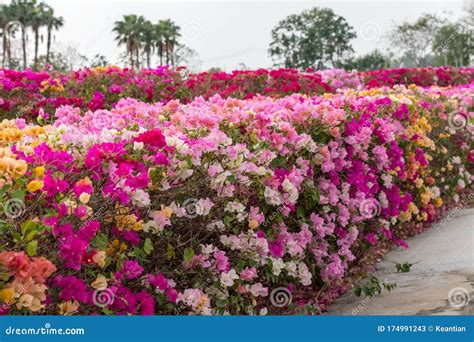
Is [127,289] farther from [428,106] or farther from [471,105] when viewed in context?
[471,105]

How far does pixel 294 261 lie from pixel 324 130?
1.09 m

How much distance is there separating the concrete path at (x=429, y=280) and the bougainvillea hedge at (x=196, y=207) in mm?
224

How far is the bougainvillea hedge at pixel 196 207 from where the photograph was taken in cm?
279

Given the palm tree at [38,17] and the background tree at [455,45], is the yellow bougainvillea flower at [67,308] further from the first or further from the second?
the palm tree at [38,17]

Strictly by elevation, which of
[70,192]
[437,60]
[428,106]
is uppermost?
[437,60]

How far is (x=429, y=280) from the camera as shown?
5.22 meters

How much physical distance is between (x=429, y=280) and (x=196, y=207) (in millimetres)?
2487

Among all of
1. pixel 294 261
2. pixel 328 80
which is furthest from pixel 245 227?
pixel 328 80

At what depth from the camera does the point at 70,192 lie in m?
2.98

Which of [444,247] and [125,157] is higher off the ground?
[125,157]

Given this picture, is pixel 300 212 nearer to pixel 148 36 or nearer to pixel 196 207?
pixel 196 207

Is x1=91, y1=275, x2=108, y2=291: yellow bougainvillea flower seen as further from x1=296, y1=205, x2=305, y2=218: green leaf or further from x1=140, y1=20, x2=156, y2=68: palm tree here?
x1=140, y1=20, x2=156, y2=68: palm tree

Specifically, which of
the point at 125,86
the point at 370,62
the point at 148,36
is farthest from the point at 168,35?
the point at 125,86

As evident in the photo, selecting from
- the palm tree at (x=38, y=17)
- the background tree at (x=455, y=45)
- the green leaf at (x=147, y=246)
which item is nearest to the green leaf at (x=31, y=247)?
the green leaf at (x=147, y=246)
